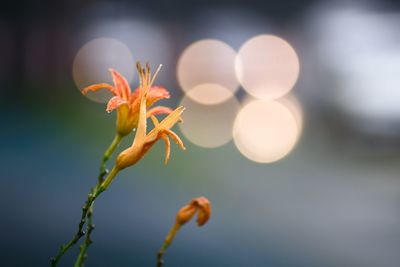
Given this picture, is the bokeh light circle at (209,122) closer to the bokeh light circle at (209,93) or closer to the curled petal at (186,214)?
the bokeh light circle at (209,93)

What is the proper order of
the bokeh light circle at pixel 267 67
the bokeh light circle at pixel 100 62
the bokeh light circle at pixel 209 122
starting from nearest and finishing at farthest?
the bokeh light circle at pixel 209 122 < the bokeh light circle at pixel 267 67 < the bokeh light circle at pixel 100 62

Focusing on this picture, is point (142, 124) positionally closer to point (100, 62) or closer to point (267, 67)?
point (267, 67)

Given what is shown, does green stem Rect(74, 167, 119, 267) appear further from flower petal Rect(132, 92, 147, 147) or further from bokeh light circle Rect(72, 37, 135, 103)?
bokeh light circle Rect(72, 37, 135, 103)

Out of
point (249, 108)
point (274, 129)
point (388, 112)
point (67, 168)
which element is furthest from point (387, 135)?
point (67, 168)

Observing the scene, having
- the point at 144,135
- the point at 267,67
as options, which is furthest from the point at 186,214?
the point at 267,67

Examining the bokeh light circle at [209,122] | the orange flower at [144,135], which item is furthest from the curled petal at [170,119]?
the bokeh light circle at [209,122]

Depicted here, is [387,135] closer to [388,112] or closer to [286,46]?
[388,112]

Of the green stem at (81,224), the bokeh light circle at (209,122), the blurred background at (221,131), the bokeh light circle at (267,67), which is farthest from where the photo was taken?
the bokeh light circle at (267,67)
